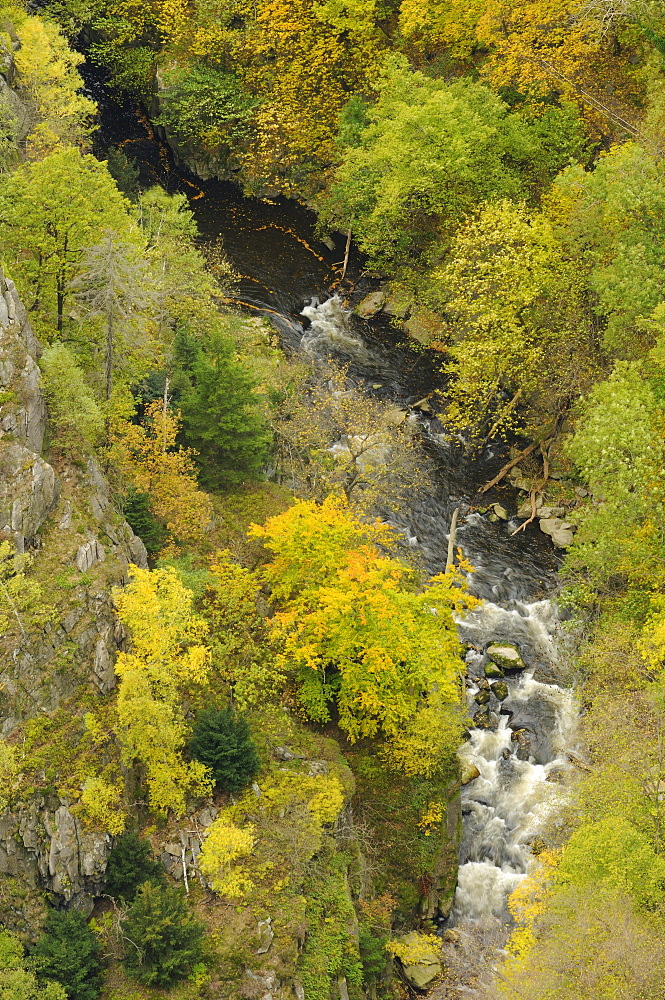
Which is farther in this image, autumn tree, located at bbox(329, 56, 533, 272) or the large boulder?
autumn tree, located at bbox(329, 56, 533, 272)

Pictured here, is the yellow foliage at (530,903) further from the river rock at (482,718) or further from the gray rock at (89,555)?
the gray rock at (89,555)

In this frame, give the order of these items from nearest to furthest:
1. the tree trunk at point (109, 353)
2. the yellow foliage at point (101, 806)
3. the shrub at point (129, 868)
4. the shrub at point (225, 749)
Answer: the yellow foliage at point (101, 806) → the shrub at point (129, 868) → the shrub at point (225, 749) → the tree trunk at point (109, 353)

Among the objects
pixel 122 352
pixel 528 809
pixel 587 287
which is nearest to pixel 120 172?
pixel 122 352

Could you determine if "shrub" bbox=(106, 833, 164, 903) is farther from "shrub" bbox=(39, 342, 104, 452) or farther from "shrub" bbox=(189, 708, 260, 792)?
"shrub" bbox=(39, 342, 104, 452)

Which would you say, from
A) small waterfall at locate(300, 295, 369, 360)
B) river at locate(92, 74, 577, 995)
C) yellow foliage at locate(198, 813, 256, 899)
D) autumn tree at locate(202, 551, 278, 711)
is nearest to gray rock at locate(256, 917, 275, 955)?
yellow foliage at locate(198, 813, 256, 899)

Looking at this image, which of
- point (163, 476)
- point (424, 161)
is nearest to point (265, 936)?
point (163, 476)

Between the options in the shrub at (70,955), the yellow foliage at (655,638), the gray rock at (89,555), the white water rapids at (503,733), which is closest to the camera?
the shrub at (70,955)

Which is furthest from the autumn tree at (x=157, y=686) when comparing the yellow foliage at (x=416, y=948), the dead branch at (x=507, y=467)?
the dead branch at (x=507, y=467)
